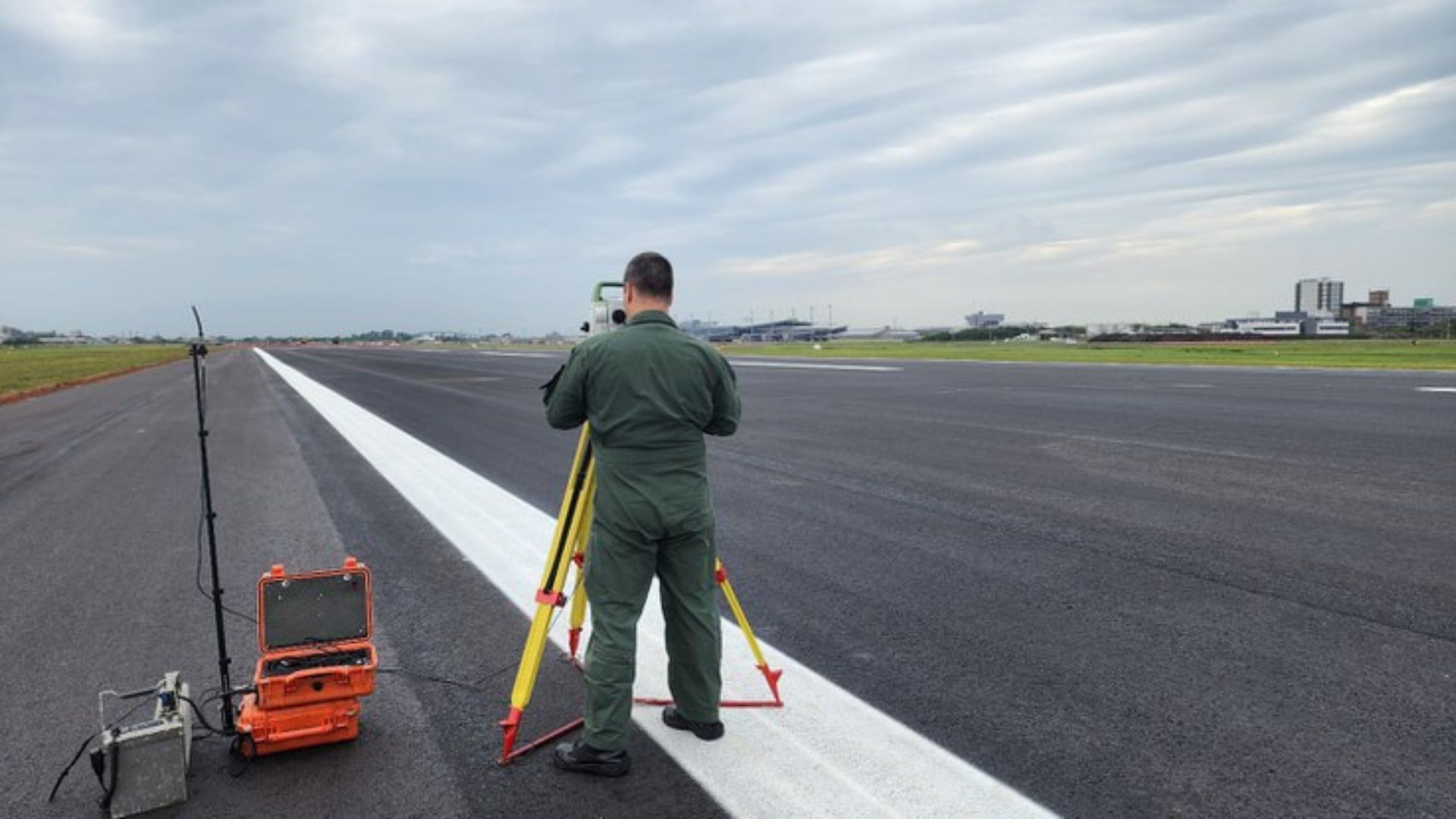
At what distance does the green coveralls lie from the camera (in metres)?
3.26

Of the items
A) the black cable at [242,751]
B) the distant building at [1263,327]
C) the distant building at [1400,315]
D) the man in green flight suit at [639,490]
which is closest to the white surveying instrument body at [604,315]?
the man in green flight suit at [639,490]

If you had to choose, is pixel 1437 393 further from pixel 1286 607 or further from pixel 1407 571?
pixel 1286 607

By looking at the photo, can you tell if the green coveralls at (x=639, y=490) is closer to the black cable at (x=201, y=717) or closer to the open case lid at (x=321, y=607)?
the open case lid at (x=321, y=607)

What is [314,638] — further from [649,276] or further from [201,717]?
[649,276]

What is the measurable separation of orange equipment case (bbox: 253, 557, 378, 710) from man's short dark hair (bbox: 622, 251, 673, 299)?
5.35ft

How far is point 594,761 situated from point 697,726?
0.48m

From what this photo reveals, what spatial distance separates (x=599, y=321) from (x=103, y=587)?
14.4ft

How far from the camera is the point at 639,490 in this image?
10.7 feet

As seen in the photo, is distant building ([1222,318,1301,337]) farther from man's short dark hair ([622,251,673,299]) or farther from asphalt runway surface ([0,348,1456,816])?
man's short dark hair ([622,251,673,299])

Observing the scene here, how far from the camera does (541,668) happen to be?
4.29 m

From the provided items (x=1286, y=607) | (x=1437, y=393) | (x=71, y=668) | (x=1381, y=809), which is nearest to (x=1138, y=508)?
(x=1286, y=607)

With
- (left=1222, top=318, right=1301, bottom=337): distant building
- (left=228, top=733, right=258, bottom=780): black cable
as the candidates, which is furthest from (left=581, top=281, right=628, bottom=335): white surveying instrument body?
(left=1222, top=318, right=1301, bottom=337): distant building

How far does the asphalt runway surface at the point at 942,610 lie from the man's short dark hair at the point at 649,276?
1.84 m

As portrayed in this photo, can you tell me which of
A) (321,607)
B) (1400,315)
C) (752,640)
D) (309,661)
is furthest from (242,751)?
(1400,315)
